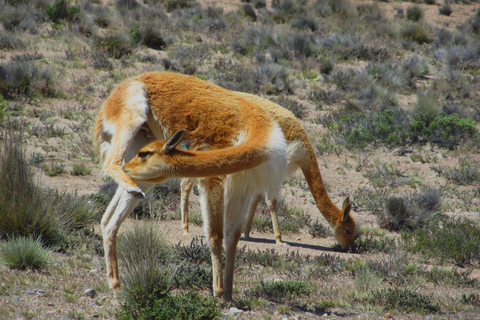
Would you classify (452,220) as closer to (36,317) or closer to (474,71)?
(36,317)

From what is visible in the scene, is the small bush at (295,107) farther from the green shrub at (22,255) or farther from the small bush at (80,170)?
the green shrub at (22,255)

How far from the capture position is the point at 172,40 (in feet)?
51.1

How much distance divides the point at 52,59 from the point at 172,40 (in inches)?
180

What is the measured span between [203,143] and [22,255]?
2.02 meters

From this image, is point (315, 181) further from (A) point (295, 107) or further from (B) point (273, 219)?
(A) point (295, 107)

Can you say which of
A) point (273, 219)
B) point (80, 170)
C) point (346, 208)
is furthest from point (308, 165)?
point (80, 170)

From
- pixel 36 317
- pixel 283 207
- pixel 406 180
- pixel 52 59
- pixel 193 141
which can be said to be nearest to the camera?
pixel 36 317

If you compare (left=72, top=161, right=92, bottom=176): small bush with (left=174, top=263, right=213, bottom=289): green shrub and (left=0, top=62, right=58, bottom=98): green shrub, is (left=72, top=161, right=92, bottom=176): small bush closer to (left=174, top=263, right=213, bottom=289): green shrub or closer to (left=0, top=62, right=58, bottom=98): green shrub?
(left=0, top=62, right=58, bottom=98): green shrub

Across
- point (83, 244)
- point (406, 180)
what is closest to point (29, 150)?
point (83, 244)

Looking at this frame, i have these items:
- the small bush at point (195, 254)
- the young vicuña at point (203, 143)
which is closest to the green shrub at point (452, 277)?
the young vicuña at point (203, 143)

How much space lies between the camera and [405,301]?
4.54m

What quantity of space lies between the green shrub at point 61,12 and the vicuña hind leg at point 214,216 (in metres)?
13.5

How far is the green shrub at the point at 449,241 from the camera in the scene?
6.01 meters

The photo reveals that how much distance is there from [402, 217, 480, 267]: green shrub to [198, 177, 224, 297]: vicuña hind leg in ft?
11.2
